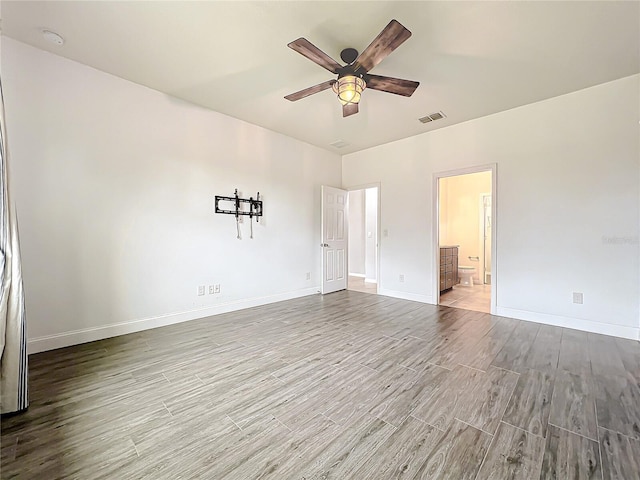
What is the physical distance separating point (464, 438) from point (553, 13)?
3186 millimetres

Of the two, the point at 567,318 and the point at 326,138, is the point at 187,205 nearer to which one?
the point at 326,138

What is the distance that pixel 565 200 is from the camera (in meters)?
3.47

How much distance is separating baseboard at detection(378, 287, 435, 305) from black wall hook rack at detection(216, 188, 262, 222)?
9.21 feet

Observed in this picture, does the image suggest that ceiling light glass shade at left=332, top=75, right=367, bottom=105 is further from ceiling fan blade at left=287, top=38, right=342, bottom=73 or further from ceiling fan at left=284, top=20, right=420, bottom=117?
ceiling fan blade at left=287, top=38, right=342, bottom=73

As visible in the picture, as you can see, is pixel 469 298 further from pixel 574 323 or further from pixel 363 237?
pixel 363 237

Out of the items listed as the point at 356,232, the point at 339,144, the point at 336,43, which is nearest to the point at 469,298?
the point at 356,232

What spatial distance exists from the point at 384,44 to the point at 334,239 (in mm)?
4007

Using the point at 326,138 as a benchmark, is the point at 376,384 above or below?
below

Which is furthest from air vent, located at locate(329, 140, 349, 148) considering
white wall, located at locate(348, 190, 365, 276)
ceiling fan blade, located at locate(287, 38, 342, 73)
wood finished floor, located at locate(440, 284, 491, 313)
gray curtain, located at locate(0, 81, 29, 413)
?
gray curtain, located at locate(0, 81, 29, 413)

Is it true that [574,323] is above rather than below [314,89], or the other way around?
below

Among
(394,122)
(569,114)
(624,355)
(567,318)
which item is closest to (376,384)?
(624,355)

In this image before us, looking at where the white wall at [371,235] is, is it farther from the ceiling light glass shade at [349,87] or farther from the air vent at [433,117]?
the ceiling light glass shade at [349,87]

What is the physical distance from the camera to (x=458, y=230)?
6.86 metres

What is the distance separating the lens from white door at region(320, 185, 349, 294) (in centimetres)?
547
